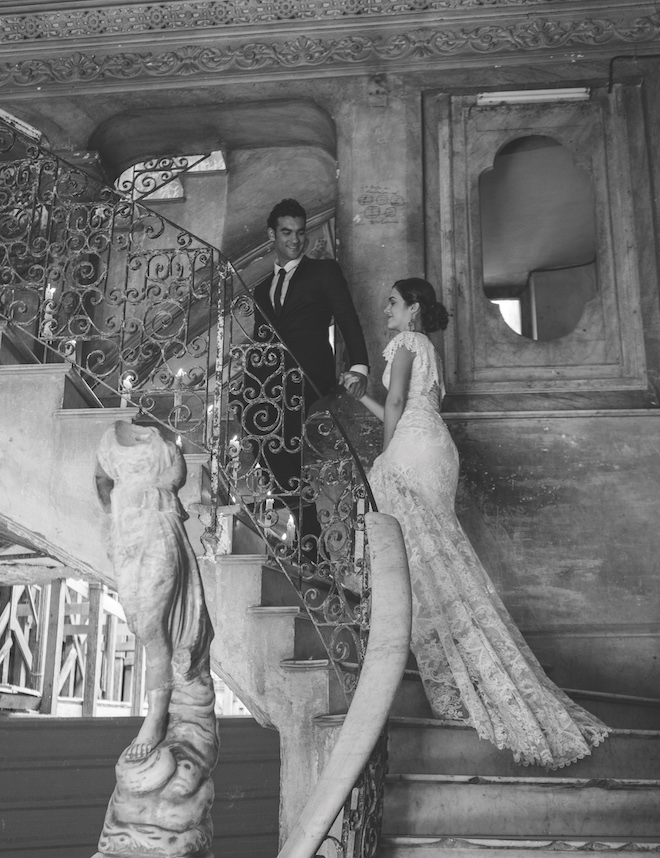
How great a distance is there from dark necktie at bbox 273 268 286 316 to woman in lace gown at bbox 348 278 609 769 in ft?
3.11

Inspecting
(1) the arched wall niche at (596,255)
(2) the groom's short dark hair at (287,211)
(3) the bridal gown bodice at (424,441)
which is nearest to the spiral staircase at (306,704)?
(3) the bridal gown bodice at (424,441)

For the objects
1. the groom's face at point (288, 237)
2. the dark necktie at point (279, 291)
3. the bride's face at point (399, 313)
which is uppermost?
the groom's face at point (288, 237)

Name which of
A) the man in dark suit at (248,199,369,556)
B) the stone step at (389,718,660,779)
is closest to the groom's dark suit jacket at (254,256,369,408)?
the man in dark suit at (248,199,369,556)

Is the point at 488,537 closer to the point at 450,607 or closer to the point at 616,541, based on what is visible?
the point at 616,541

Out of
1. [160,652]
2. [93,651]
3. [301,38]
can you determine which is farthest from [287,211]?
[93,651]

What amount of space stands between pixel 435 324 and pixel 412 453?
2.93 feet

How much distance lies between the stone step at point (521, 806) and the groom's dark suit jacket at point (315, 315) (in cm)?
285

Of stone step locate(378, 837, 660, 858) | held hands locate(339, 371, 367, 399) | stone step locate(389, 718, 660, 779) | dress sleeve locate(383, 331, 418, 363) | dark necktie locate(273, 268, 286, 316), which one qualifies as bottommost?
Result: stone step locate(378, 837, 660, 858)

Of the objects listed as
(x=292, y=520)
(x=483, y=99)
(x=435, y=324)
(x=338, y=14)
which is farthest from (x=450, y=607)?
(x=338, y=14)

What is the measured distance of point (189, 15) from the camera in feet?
24.8

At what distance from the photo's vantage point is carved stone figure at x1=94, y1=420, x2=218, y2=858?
2912mm

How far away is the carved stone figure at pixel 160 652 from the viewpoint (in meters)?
2.91

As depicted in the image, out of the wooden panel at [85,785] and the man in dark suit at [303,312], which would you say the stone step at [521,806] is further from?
the man in dark suit at [303,312]

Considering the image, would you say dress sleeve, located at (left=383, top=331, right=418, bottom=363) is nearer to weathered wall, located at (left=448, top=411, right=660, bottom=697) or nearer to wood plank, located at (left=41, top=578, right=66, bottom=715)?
weathered wall, located at (left=448, top=411, right=660, bottom=697)
